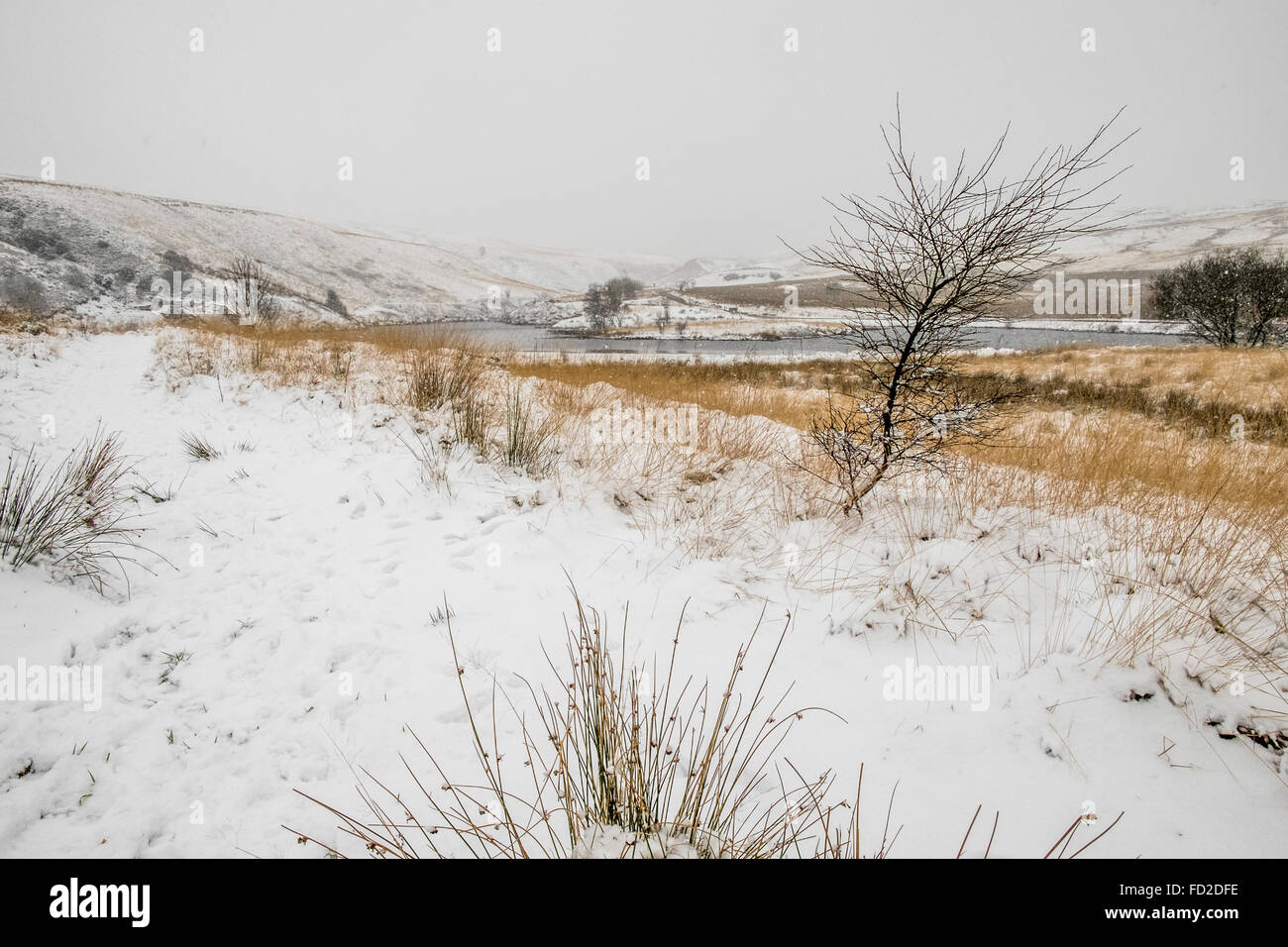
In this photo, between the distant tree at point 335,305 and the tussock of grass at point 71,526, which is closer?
the tussock of grass at point 71,526

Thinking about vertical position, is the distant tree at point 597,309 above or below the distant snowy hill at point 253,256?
below

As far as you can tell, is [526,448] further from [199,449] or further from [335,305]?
→ [335,305]

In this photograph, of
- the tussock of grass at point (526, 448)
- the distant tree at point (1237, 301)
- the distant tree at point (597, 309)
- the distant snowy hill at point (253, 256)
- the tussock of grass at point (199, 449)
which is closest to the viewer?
the tussock of grass at point (526, 448)

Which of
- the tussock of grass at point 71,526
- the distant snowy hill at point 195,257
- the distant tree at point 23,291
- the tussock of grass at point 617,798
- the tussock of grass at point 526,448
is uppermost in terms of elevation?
the distant snowy hill at point 195,257

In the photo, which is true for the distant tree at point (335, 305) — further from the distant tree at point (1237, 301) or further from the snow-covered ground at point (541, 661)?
the distant tree at point (1237, 301)

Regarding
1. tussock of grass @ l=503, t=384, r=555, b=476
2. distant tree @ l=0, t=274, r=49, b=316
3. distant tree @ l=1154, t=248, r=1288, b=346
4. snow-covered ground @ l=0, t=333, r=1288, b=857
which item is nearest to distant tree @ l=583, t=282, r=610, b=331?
distant tree @ l=0, t=274, r=49, b=316

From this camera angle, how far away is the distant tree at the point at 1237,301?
20719 mm

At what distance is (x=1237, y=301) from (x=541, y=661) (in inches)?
1347

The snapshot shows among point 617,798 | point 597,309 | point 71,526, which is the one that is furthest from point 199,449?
point 597,309

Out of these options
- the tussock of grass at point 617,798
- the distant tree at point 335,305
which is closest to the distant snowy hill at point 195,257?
the distant tree at point 335,305

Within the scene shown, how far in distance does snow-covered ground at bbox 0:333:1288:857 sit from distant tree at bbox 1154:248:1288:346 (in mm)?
30989

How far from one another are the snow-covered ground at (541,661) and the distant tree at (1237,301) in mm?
30989
